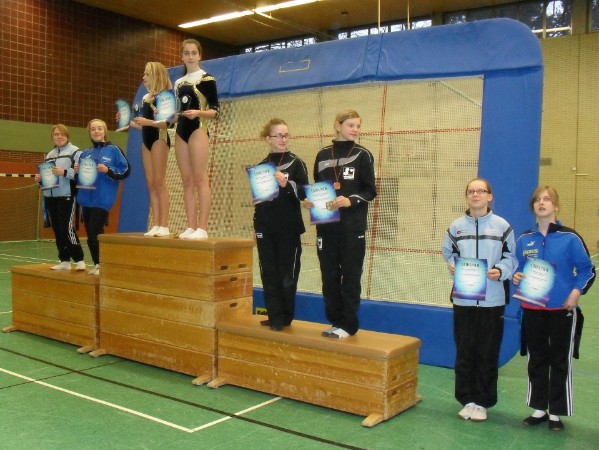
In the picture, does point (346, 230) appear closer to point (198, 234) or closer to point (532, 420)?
point (198, 234)

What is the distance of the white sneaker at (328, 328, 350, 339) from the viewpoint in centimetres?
356

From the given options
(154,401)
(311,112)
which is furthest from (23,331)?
(311,112)

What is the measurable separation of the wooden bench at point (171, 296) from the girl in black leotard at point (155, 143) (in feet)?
1.20

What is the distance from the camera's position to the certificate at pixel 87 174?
5.00 metres

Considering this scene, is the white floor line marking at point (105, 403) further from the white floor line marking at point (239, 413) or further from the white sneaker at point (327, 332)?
the white sneaker at point (327, 332)

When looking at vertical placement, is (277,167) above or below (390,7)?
below

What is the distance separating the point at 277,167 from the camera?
12.3 ft

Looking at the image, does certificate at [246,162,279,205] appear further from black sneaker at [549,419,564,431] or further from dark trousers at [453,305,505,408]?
black sneaker at [549,419,564,431]

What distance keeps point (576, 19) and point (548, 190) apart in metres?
12.7

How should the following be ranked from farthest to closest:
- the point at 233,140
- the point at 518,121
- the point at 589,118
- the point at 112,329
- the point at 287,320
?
the point at 589,118
the point at 233,140
the point at 112,329
the point at 518,121
the point at 287,320

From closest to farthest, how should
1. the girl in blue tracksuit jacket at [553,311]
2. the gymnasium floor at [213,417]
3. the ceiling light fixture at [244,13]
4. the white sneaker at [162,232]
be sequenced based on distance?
the gymnasium floor at [213,417] → the girl in blue tracksuit jacket at [553,311] → the white sneaker at [162,232] → the ceiling light fixture at [244,13]

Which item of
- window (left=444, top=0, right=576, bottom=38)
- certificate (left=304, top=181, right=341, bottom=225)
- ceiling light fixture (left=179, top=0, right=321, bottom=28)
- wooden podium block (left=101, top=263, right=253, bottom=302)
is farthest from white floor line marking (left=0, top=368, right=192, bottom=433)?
window (left=444, top=0, right=576, bottom=38)

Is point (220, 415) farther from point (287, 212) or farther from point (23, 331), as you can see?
point (23, 331)

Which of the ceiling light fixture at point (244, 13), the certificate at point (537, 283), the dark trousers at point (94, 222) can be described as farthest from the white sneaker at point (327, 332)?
the ceiling light fixture at point (244, 13)
